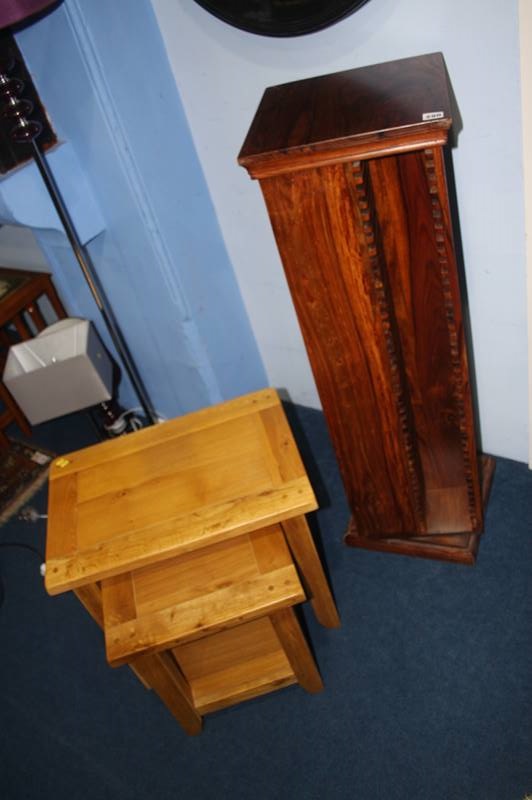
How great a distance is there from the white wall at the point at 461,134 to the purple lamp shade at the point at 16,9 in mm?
424

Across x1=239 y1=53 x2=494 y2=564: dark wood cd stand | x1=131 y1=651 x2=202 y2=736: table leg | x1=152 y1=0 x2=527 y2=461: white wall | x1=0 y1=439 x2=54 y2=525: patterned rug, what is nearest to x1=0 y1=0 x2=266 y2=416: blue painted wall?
x1=152 y1=0 x2=527 y2=461: white wall

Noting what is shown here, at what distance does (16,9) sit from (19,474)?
6.25 ft

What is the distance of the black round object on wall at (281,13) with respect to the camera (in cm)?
169

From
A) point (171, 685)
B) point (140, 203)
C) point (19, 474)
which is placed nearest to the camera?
point (171, 685)

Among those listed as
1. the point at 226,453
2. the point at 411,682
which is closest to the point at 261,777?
the point at 411,682

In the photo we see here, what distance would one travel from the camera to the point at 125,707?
85.7 inches

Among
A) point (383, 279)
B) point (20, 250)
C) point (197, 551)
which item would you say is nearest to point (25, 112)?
point (383, 279)

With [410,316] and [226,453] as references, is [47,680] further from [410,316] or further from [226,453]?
[410,316]

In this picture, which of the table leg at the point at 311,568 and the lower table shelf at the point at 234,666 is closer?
the table leg at the point at 311,568

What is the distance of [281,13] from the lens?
175 centimetres

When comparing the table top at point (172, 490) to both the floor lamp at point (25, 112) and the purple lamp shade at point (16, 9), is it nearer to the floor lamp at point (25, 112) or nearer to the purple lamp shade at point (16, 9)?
the floor lamp at point (25, 112)

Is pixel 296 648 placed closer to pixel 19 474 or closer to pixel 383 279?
pixel 383 279

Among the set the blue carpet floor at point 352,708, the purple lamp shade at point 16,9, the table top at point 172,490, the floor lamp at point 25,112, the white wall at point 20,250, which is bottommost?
the blue carpet floor at point 352,708

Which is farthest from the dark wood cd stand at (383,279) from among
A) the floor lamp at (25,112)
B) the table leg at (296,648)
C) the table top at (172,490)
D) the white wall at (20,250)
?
the white wall at (20,250)
